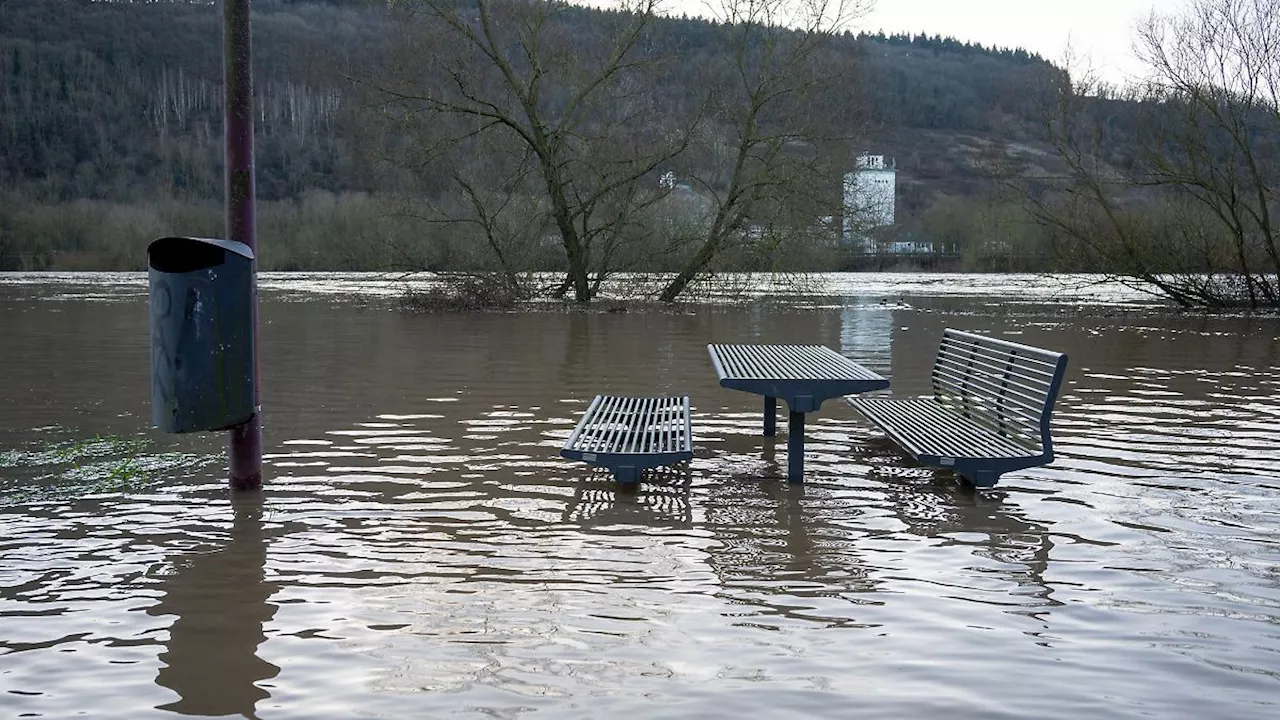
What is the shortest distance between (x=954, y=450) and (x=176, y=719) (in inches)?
177

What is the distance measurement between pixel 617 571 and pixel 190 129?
132m

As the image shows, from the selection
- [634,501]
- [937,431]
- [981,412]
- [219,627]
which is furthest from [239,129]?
[981,412]

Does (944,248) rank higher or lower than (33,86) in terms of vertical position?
lower

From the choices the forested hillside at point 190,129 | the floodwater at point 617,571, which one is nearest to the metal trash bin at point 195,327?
the floodwater at point 617,571

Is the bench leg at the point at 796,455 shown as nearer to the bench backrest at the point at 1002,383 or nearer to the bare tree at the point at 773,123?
the bench backrest at the point at 1002,383

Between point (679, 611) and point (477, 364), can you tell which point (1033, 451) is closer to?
point (679, 611)

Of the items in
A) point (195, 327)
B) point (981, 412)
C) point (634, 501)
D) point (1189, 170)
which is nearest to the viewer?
point (195, 327)

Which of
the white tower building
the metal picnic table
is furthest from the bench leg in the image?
the white tower building

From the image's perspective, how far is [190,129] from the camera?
128m

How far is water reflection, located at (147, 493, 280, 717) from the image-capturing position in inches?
163

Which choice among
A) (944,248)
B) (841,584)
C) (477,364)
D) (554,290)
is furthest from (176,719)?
(944,248)

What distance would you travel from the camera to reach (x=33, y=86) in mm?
131500

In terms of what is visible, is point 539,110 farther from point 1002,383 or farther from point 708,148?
Answer: point 1002,383

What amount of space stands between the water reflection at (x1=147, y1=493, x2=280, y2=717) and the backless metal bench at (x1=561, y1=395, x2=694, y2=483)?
1.83 metres
